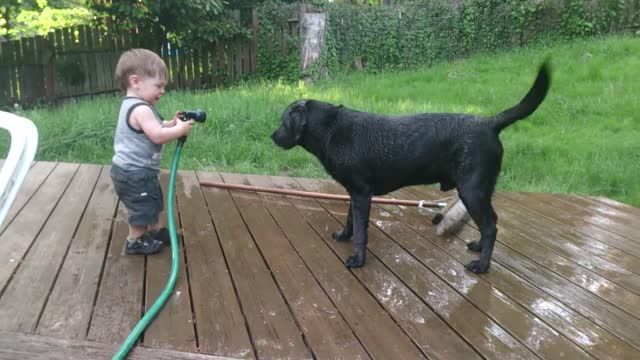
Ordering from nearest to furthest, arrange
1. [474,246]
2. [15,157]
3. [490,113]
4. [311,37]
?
[15,157] → [474,246] → [490,113] → [311,37]

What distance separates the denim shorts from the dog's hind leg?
61.8 inches

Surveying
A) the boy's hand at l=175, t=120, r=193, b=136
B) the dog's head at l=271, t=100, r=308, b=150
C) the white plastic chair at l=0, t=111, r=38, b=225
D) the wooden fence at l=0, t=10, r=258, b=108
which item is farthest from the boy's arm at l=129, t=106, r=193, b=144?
the wooden fence at l=0, t=10, r=258, b=108

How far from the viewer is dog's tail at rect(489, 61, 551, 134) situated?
2502 millimetres

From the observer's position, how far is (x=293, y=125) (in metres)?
2.85

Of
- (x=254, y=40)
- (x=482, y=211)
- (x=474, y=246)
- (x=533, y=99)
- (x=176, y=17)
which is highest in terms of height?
(x=176, y=17)

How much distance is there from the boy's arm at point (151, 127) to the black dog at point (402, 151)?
1.75 feet

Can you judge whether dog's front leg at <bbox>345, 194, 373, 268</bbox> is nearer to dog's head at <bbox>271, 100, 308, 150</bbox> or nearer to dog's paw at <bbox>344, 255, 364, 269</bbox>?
dog's paw at <bbox>344, 255, 364, 269</bbox>

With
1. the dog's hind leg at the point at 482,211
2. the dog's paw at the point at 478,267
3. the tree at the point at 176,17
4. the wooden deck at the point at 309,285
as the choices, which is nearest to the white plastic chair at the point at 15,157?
the wooden deck at the point at 309,285

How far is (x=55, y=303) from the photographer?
2258 mm

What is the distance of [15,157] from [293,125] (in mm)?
1356

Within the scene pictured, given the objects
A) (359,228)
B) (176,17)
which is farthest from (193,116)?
(176,17)

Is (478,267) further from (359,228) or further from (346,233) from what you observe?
(346,233)

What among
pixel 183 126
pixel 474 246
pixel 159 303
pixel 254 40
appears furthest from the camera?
pixel 254 40

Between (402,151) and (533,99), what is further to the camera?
(402,151)
